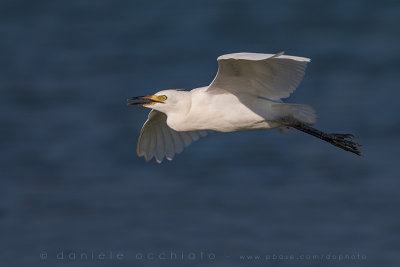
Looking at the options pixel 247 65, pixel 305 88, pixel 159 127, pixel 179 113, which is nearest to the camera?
pixel 247 65

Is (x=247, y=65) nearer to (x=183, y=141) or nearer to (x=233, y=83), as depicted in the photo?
(x=233, y=83)

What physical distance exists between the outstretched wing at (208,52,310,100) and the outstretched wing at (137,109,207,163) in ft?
5.26

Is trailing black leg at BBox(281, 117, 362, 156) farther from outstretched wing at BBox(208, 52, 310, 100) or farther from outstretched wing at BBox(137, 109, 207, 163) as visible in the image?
outstretched wing at BBox(137, 109, 207, 163)

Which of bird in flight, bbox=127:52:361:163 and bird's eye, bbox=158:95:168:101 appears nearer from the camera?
bird in flight, bbox=127:52:361:163

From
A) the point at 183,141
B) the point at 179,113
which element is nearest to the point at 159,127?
the point at 183,141

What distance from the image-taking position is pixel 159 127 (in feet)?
35.7

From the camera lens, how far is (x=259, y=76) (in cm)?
929

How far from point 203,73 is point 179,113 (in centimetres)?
624

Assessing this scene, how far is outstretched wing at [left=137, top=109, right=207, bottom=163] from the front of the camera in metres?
10.8

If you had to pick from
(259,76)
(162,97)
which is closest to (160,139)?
(162,97)

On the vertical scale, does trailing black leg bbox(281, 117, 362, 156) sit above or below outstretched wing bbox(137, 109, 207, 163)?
below

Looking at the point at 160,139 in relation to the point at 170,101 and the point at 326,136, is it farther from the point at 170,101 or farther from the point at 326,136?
the point at 326,136

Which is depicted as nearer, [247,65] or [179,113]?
[247,65]

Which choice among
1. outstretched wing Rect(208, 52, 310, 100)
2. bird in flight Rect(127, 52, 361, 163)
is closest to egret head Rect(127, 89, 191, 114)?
bird in flight Rect(127, 52, 361, 163)
